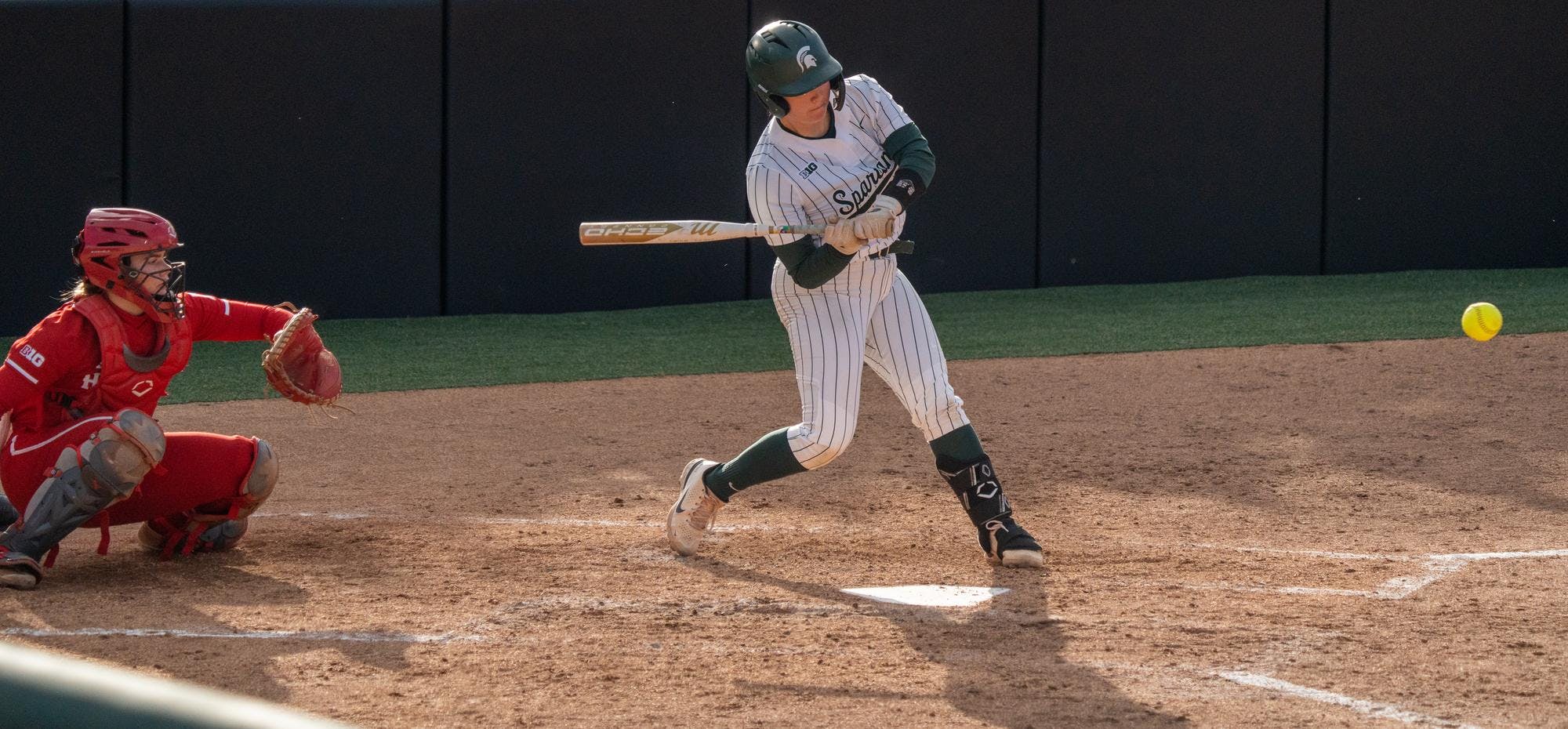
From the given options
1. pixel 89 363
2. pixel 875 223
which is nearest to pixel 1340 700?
pixel 875 223

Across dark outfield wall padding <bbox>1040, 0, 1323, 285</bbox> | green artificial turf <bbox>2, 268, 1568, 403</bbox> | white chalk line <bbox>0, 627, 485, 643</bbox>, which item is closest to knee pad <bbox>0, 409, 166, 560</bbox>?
white chalk line <bbox>0, 627, 485, 643</bbox>

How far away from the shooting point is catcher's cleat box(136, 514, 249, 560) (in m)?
5.32

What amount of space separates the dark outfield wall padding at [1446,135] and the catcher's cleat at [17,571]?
1054 centimetres

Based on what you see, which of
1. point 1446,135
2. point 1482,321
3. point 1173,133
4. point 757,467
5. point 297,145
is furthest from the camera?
point 1446,135

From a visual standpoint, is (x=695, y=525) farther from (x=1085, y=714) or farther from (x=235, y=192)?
(x=235, y=192)

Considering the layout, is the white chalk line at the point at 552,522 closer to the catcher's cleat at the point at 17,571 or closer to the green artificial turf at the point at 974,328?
the catcher's cleat at the point at 17,571

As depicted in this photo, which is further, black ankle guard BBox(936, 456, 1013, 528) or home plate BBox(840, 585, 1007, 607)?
black ankle guard BBox(936, 456, 1013, 528)

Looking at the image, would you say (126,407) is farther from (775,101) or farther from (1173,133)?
(1173,133)

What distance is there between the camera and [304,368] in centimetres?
538

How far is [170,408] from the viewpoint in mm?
8078

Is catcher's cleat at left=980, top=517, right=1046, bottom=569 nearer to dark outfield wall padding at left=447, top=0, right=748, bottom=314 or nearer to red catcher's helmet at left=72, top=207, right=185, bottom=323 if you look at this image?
red catcher's helmet at left=72, top=207, right=185, bottom=323

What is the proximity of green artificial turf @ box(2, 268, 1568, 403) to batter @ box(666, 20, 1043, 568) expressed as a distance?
4.08 meters

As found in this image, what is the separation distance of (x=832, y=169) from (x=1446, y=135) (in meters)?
9.38

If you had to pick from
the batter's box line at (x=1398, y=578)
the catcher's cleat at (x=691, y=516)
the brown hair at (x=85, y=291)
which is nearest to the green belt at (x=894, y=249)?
the catcher's cleat at (x=691, y=516)
